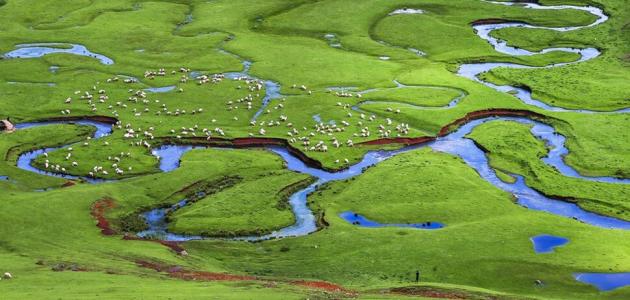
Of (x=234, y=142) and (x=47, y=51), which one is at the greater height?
(x=234, y=142)

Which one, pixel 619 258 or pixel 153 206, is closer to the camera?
pixel 619 258

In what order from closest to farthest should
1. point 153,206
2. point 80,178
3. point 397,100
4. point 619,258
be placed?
point 619,258
point 153,206
point 80,178
point 397,100

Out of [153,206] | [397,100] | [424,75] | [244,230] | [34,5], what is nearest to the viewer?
[244,230]

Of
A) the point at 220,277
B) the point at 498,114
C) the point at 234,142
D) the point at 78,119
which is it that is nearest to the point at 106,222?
the point at 220,277

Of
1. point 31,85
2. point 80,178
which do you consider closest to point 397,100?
point 80,178

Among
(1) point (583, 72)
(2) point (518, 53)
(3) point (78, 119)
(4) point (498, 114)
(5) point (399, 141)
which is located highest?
(5) point (399, 141)

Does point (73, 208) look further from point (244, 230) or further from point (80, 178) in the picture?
point (244, 230)

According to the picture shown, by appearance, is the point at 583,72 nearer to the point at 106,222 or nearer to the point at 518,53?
the point at 518,53

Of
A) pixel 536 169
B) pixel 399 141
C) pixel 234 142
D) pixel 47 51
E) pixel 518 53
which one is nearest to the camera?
pixel 536 169

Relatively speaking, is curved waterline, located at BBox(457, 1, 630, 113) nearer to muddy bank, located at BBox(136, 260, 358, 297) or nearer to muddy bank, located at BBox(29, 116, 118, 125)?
muddy bank, located at BBox(29, 116, 118, 125)
